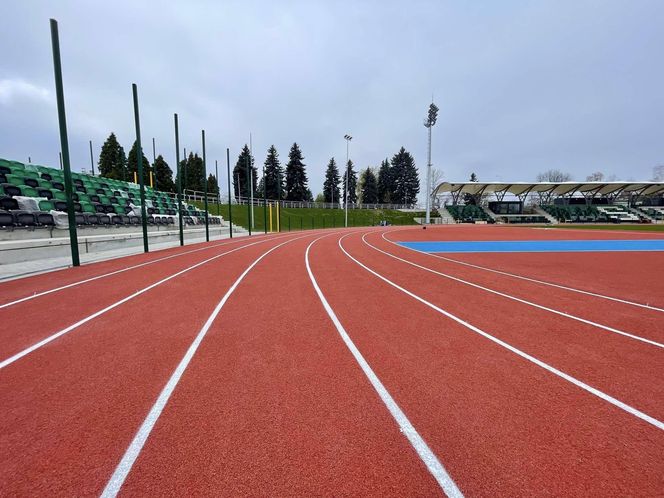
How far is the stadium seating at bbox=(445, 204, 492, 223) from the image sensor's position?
65750 mm

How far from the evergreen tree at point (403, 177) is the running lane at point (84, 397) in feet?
303

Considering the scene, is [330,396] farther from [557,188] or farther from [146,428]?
[557,188]

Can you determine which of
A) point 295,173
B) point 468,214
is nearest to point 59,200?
point 295,173

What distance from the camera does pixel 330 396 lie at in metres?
3.31

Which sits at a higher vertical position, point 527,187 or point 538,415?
point 527,187

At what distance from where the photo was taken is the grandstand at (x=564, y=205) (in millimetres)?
64750

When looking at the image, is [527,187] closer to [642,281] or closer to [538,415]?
[642,281]

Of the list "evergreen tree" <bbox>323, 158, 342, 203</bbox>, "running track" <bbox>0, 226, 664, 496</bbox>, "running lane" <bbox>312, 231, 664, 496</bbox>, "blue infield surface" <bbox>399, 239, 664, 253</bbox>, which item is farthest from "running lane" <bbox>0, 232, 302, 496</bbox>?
"evergreen tree" <bbox>323, 158, 342, 203</bbox>

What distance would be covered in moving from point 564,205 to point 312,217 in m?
58.3

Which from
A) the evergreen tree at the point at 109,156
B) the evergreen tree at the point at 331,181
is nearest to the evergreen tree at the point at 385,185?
the evergreen tree at the point at 331,181

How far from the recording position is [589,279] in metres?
9.54

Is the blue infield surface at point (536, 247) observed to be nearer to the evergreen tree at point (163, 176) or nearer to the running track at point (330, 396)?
the running track at point (330, 396)

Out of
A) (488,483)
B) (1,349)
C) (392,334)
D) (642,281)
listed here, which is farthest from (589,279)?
(1,349)

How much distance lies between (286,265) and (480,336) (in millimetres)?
8203
